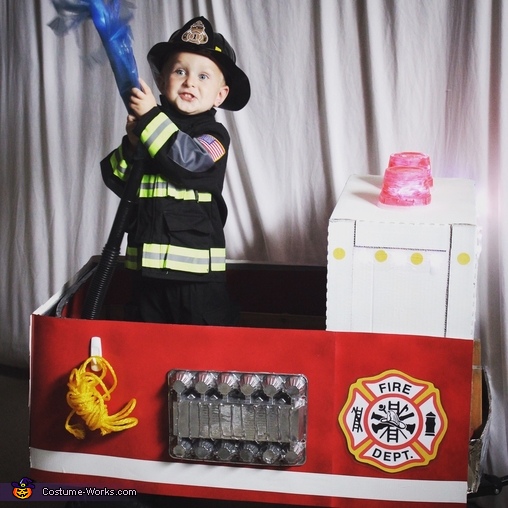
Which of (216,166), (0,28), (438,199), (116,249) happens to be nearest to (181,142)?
(216,166)

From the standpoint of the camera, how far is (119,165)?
5.85 feet

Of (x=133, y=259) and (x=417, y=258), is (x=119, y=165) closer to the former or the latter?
(x=133, y=259)

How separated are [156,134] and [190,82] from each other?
0.15 metres

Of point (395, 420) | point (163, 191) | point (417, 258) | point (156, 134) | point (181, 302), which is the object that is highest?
point (156, 134)

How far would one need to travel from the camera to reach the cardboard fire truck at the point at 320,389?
1.50 metres

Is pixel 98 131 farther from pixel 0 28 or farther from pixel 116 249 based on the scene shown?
pixel 116 249

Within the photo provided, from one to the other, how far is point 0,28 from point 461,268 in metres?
1.44

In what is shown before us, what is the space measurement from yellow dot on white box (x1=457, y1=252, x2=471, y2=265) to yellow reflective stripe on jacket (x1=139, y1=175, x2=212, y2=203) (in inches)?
20.7

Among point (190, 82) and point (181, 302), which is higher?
point (190, 82)

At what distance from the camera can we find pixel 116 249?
171 cm

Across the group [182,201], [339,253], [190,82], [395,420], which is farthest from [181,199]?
[395,420]

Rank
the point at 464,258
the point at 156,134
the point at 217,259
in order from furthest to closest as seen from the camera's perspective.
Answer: the point at 217,259 < the point at 156,134 < the point at 464,258

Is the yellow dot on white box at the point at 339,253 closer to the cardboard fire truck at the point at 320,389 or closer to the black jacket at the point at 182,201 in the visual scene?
the cardboard fire truck at the point at 320,389

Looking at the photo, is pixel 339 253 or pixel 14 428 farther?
pixel 14 428
